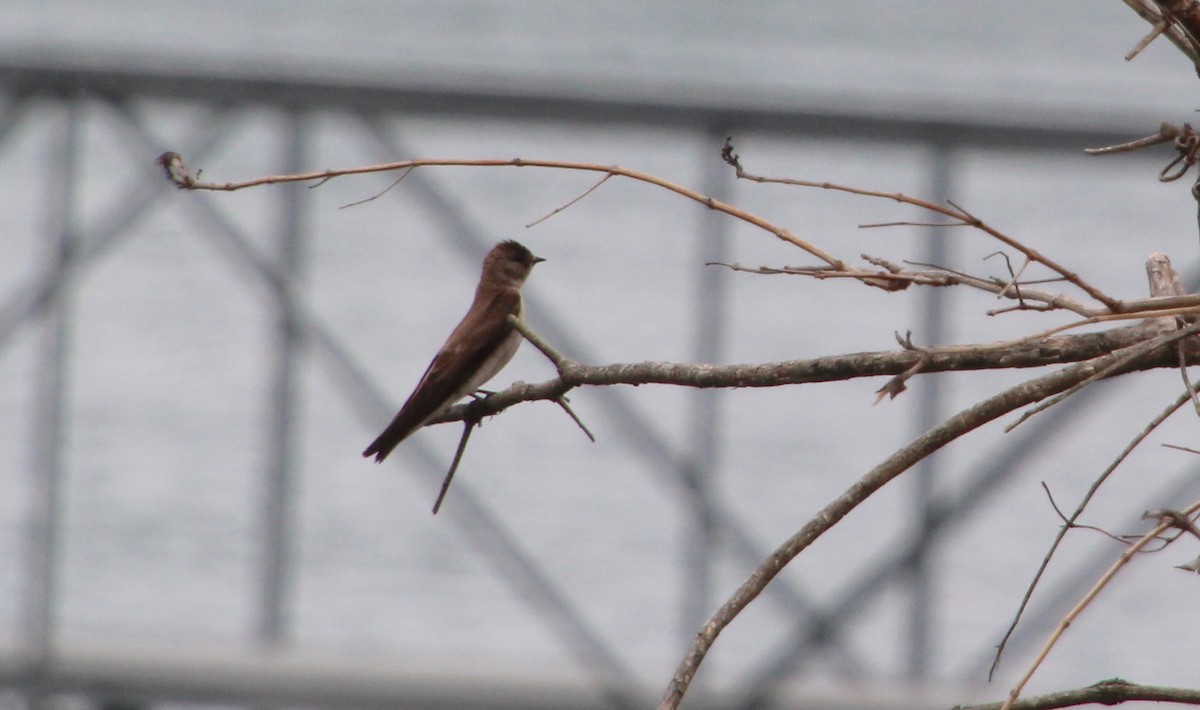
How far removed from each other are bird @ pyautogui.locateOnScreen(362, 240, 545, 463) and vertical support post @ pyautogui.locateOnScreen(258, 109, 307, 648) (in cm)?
257

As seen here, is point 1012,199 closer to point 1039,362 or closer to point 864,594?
point 864,594

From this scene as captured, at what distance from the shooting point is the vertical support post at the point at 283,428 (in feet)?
18.2

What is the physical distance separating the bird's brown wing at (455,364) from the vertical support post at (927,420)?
107 inches

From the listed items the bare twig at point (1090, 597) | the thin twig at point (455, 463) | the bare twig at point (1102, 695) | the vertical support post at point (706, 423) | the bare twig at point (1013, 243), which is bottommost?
the bare twig at point (1102, 695)

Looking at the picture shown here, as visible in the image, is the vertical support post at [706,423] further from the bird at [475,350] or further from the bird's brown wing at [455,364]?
the bird's brown wing at [455,364]

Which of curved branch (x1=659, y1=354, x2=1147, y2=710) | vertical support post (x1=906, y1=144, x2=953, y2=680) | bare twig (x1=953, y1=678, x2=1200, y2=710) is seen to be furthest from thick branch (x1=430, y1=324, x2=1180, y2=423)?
vertical support post (x1=906, y1=144, x2=953, y2=680)

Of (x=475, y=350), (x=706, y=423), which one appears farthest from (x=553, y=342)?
(x=475, y=350)

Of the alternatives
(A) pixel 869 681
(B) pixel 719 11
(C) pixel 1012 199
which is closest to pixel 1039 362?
(A) pixel 869 681

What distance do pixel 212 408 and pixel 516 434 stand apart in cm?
242

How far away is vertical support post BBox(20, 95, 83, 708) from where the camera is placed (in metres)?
5.52

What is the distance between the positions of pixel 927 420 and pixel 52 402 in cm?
300

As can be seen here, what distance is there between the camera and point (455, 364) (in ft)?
8.82

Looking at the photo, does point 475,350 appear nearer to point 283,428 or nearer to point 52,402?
point 283,428

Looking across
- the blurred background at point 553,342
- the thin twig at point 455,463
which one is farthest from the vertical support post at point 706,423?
the thin twig at point 455,463
